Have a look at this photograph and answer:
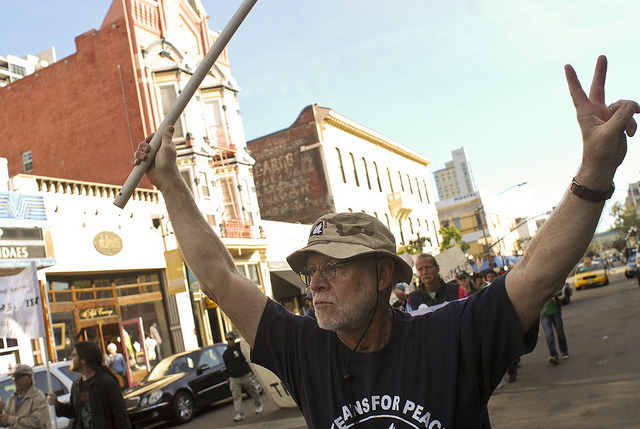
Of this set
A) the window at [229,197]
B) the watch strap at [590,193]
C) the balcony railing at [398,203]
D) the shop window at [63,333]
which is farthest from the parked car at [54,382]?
the balcony railing at [398,203]

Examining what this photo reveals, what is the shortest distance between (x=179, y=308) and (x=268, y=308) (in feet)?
71.3

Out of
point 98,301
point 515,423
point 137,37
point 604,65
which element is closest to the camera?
point 604,65

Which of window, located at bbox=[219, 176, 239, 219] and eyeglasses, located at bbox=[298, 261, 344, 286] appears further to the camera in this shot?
window, located at bbox=[219, 176, 239, 219]

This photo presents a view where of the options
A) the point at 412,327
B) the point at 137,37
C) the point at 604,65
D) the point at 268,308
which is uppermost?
the point at 137,37

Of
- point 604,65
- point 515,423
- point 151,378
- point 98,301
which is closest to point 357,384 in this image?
point 604,65

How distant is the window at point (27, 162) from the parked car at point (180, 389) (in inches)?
651

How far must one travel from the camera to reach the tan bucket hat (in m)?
2.49

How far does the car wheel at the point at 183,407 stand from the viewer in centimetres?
1316

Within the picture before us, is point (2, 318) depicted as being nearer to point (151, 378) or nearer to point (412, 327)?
point (151, 378)

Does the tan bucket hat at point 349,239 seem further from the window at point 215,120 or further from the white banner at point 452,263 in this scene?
the window at point 215,120

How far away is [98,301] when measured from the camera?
68.1 ft

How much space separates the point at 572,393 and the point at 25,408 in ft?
22.1

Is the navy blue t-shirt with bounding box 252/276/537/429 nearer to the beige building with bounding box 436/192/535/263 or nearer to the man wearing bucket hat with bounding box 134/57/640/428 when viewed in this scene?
the man wearing bucket hat with bounding box 134/57/640/428

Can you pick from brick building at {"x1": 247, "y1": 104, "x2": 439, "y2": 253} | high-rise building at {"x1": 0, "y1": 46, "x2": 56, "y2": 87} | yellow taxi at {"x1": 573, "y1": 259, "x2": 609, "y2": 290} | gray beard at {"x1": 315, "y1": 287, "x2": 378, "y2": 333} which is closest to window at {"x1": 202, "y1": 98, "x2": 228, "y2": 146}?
brick building at {"x1": 247, "y1": 104, "x2": 439, "y2": 253}
